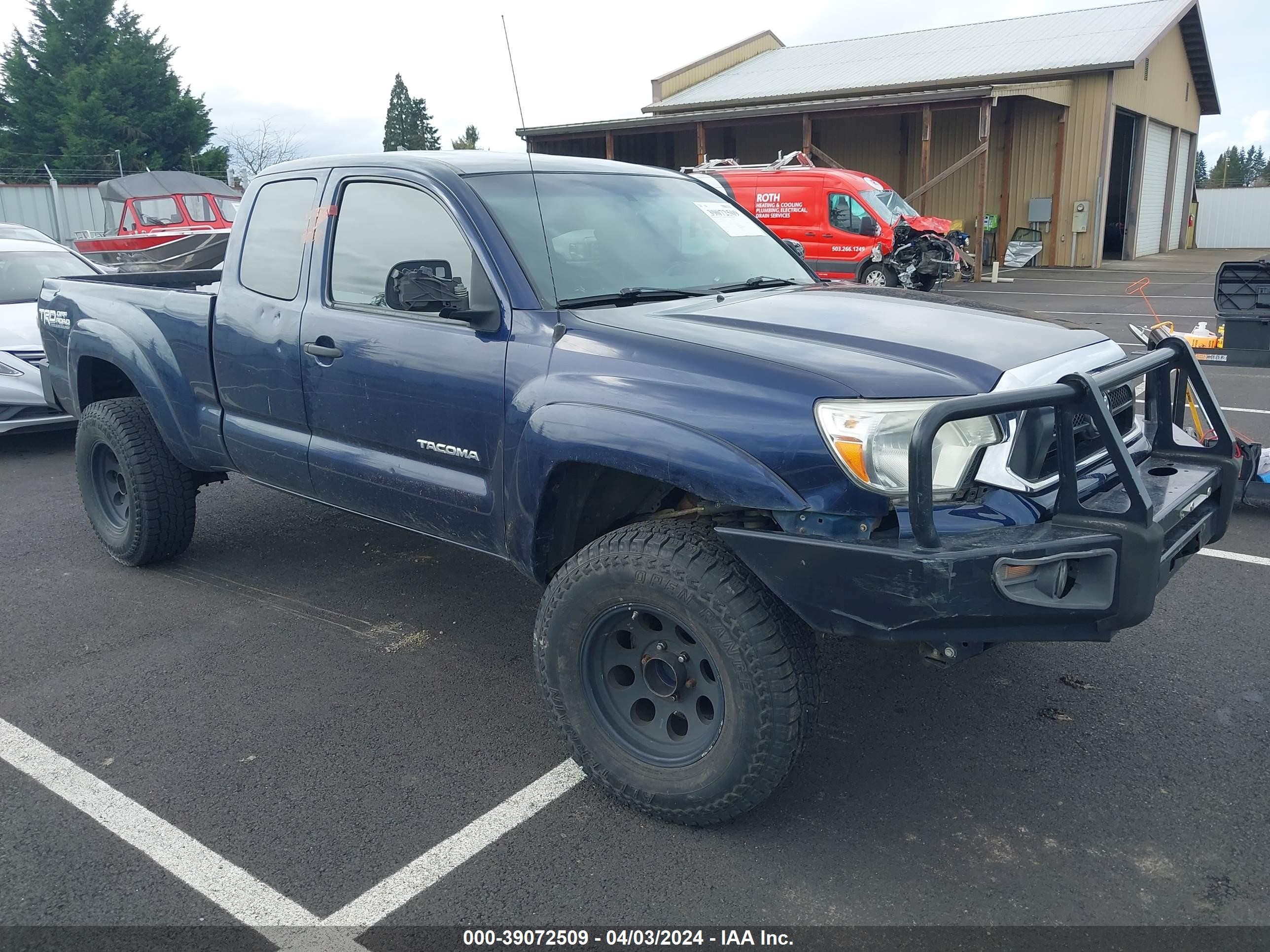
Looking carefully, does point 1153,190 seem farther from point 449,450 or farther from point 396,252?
point 449,450

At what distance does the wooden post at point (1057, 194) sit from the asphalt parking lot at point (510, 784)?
81.4ft

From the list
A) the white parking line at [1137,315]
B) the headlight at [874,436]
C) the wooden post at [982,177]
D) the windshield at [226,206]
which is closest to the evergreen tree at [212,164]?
the windshield at [226,206]

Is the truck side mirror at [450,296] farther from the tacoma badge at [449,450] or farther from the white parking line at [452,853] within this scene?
the white parking line at [452,853]

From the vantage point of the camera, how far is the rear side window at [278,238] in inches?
161

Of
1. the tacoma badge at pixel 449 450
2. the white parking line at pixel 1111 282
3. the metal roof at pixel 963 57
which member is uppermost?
the metal roof at pixel 963 57

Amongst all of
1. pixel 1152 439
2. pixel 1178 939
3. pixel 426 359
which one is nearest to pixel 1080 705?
pixel 1152 439

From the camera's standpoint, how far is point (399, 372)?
3555mm

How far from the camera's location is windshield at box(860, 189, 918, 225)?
18.2 m

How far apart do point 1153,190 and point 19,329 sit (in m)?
33.3

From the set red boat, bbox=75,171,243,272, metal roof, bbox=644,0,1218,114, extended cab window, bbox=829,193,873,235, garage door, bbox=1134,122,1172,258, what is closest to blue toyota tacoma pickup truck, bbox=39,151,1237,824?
red boat, bbox=75,171,243,272

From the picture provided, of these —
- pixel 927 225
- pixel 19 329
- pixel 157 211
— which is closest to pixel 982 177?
pixel 927 225

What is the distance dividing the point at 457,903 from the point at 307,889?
411 millimetres

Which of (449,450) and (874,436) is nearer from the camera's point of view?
(874,436)

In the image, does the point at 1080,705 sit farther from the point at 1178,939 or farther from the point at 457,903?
the point at 457,903
